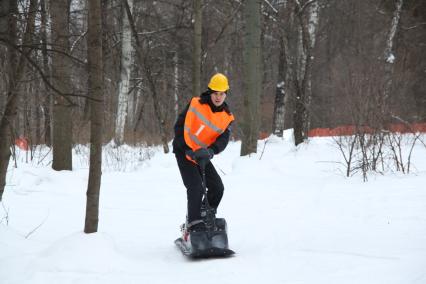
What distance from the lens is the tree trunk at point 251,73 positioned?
35.2 feet

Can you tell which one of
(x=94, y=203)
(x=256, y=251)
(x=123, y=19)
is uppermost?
(x=123, y=19)

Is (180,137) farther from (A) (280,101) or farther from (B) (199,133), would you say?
(A) (280,101)

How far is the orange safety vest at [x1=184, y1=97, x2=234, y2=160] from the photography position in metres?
4.81

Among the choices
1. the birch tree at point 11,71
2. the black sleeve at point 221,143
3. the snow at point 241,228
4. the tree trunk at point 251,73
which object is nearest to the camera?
the snow at point 241,228

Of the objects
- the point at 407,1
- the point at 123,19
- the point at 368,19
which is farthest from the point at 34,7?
the point at 368,19

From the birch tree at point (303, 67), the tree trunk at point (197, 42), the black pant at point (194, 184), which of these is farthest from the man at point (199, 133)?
the birch tree at point (303, 67)

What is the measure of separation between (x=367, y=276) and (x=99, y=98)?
103 inches

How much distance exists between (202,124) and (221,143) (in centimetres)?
27

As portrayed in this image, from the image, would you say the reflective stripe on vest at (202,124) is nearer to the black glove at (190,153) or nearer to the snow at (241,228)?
the black glove at (190,153)

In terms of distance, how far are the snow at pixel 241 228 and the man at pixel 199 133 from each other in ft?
1.87

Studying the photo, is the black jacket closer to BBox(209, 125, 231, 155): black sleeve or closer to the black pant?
BBox(209, 125, 231, 155): black sleeve

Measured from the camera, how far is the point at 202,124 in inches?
192

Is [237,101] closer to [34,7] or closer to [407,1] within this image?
[407,1]

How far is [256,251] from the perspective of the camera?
184 inches
